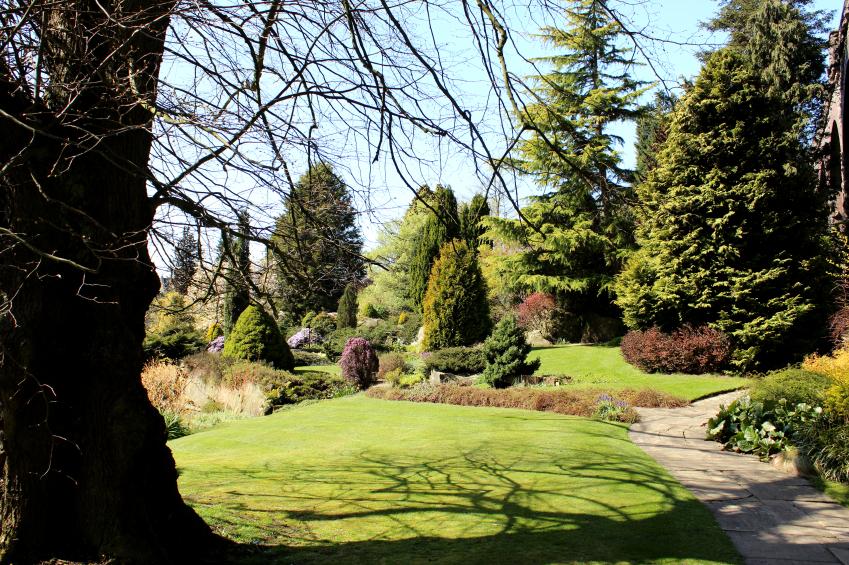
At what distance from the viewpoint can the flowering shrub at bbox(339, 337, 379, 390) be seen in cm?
1609

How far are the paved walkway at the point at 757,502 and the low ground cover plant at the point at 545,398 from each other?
182 centimetres

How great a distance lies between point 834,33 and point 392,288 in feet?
74.9

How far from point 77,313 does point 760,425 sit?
8347mm

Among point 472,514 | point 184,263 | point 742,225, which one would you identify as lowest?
point 472,514

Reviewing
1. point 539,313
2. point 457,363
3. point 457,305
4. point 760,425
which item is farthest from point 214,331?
point 760,425

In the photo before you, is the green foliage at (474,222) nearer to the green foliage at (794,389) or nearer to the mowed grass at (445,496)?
the mowed grass at (445,496)

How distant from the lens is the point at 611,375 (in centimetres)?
1609

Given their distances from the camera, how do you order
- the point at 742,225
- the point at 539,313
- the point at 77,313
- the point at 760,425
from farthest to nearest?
the point at 539,313 < the point at 742,225 < the point at 760,425 < the point at 77,313

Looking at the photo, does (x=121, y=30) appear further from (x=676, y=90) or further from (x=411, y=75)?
(x=676, y=90)

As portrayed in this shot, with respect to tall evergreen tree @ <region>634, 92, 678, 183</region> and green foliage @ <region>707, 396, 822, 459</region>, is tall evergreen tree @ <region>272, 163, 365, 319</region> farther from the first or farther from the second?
green foliage @ <region>707, 396, 822, 459</region>

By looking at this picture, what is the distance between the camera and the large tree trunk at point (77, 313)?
315 centimetres

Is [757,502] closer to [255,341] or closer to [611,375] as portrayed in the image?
[611,375]

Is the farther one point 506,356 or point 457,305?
point 457,305

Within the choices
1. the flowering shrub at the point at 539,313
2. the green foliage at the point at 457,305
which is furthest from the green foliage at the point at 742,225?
the flowering shrub at the point at 539,313
